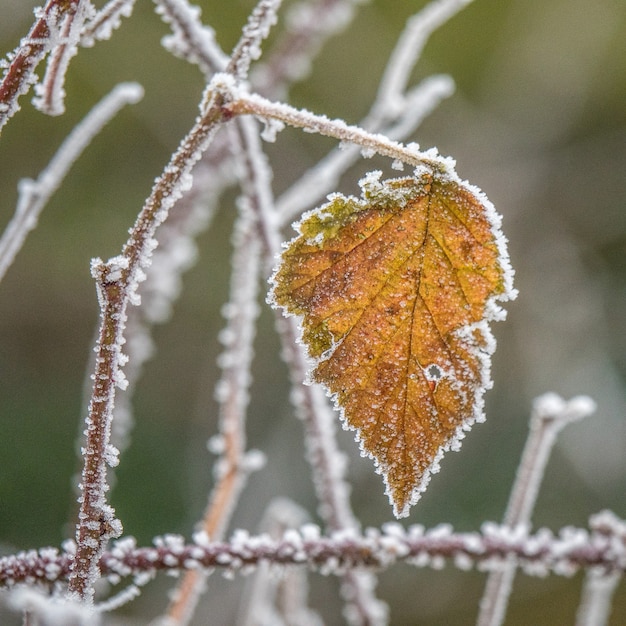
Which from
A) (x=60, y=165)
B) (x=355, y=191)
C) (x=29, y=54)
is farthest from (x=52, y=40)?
(x=355, y=191)

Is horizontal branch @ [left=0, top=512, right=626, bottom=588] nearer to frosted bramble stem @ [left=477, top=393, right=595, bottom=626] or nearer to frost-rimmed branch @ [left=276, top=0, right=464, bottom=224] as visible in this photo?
frosted bramble stem @ [left=477, top=393, right=595, bottom=626]

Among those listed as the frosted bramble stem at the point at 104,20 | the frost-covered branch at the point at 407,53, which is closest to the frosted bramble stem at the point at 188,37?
the frosted bramble stem at the point at 104,20

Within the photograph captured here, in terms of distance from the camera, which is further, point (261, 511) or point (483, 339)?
point (261, 511)

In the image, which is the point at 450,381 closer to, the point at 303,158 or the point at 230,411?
the point at 230,411

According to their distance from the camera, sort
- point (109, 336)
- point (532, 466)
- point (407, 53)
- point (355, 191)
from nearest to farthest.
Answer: point (109, 336) → point (532, 466) → point (407, 53) → point (355, 191)

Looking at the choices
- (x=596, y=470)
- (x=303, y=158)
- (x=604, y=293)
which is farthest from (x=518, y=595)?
(x=303, y=158)

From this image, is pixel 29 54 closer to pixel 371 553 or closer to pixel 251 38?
pixel 251 38

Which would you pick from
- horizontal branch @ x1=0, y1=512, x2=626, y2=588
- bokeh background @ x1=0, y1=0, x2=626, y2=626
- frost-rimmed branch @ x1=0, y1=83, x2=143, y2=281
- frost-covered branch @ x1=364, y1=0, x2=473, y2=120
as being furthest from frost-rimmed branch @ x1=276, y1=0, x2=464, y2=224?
bokeh background @ x1=0, y1=0, x2=626, y2=626
